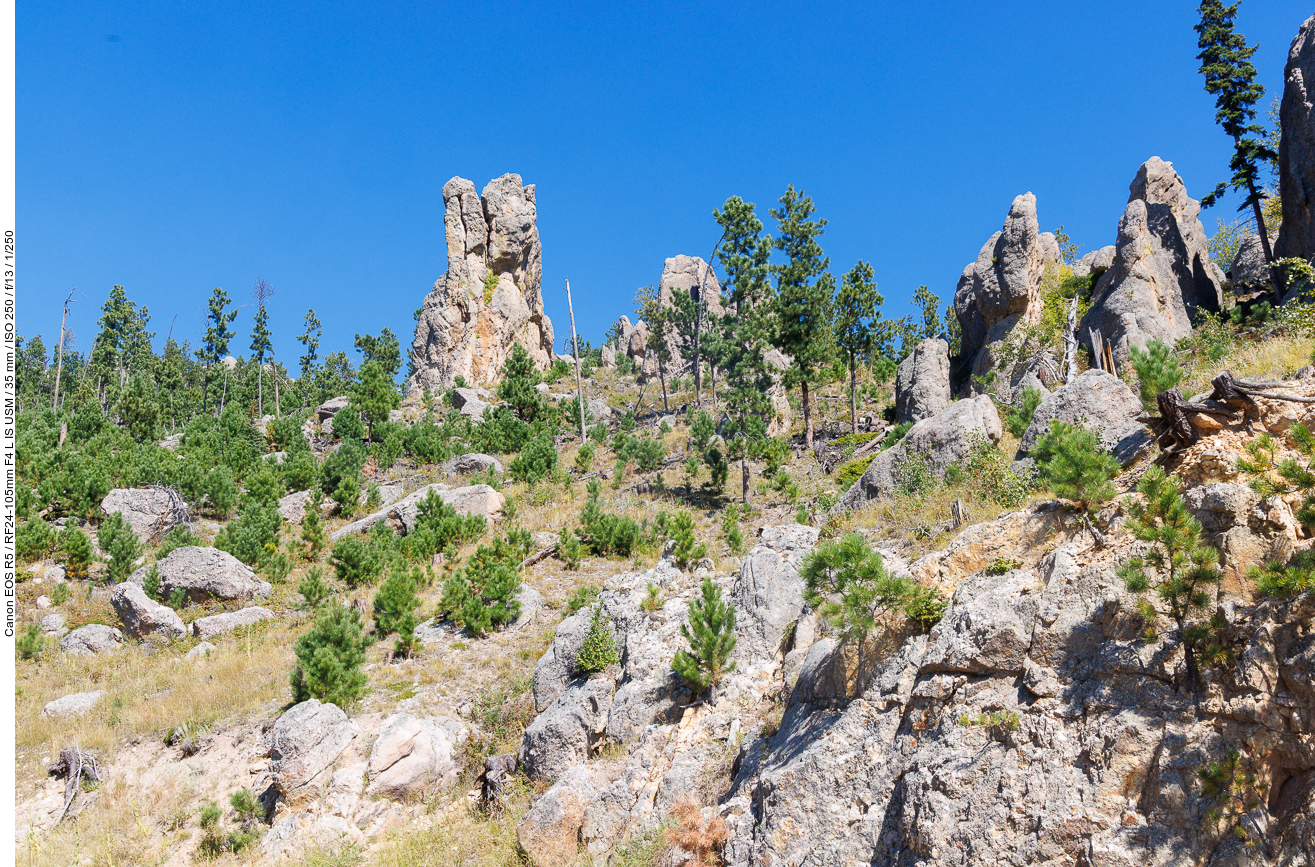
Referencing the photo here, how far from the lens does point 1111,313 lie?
2788cm

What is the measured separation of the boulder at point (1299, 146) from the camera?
23578 millimetres

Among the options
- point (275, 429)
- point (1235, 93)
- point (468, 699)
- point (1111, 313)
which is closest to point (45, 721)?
point (468, 699)

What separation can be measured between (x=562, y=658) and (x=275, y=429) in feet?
95.2

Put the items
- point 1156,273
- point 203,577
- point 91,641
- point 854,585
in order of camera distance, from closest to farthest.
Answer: point 854,585 < point 91,641 < point 203,577 < point 1156,273

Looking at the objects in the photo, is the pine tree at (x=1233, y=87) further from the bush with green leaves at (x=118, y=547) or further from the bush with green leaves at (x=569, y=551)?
the bush with green leaves at (x=118, y=547)

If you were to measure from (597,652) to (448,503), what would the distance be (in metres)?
12.7

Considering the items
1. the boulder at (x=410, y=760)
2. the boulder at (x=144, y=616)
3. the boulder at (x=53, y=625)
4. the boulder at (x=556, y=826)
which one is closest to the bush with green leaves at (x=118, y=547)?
the boulder at (x=53, y=625)

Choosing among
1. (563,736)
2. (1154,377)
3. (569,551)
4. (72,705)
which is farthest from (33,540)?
(1154,377)

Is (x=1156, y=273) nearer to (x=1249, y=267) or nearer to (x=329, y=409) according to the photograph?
(x=1249, y=267)

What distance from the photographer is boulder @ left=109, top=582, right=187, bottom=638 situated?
15828mm

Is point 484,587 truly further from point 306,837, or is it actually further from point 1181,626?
point 1181,626

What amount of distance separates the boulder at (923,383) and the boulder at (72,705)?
1089 inches

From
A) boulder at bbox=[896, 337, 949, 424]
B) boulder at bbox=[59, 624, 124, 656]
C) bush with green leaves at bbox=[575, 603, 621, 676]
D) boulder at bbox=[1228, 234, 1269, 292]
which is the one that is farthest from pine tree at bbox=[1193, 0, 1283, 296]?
boulder at bbox=[59, 624, 124, 656]

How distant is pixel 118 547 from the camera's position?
61.1 ft
